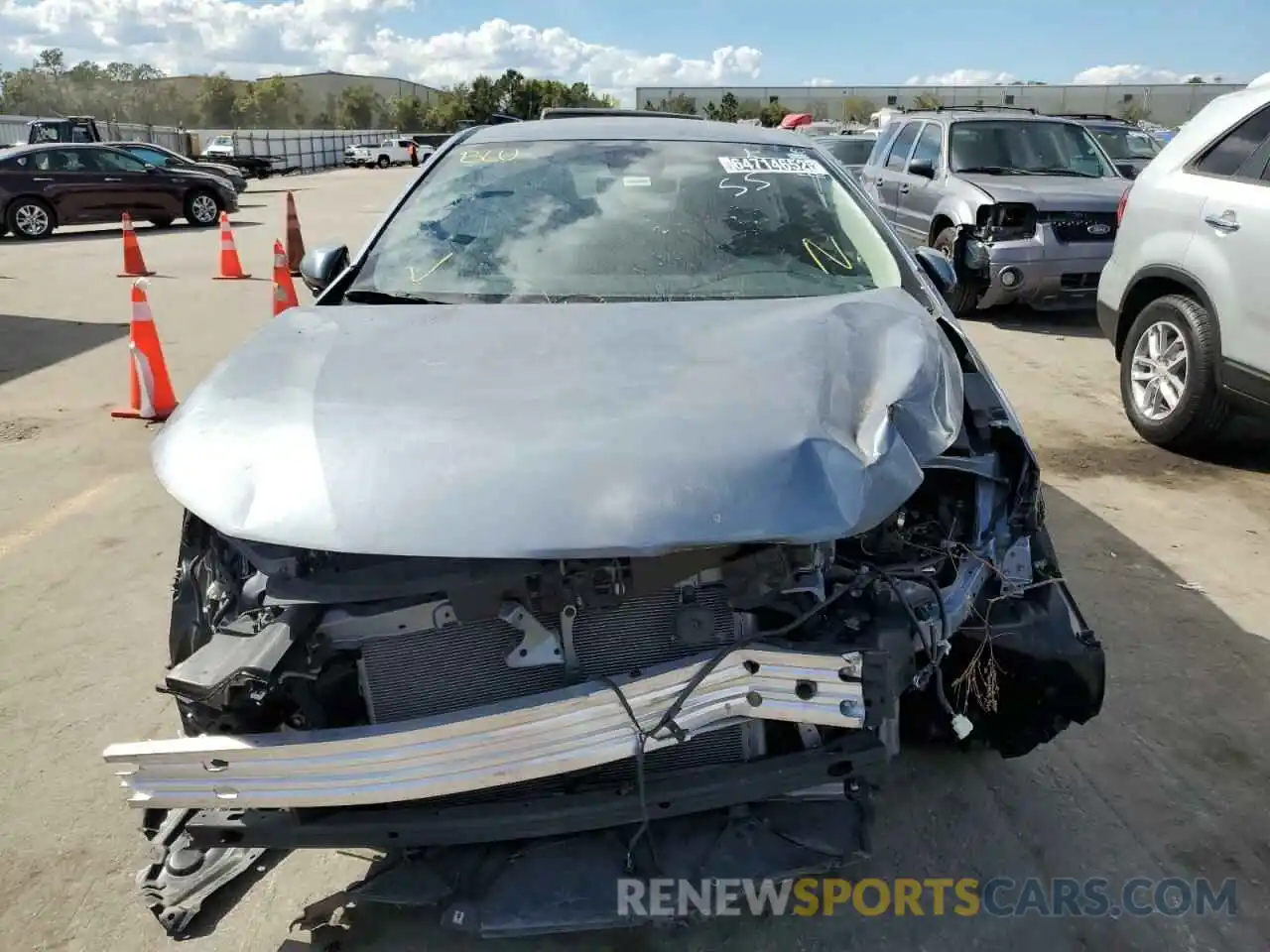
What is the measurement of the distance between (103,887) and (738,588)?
76.3 inches

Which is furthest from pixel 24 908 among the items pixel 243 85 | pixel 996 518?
pixel 243 85

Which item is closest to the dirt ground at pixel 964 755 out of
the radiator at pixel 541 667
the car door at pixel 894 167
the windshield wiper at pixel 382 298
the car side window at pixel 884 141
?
the radiator at pixel 541 667

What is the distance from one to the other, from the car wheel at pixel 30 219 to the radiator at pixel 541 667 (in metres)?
18.3

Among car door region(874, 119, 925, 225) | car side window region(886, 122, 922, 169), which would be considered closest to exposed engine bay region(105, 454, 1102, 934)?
car door region(874, 119, 925, 225)

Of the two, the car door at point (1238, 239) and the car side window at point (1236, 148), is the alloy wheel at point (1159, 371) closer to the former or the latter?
the car door at point (1238, 239)

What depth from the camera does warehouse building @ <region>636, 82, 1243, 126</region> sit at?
63.8m

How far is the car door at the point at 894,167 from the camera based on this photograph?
10922 mm

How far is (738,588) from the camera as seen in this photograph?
2.07m

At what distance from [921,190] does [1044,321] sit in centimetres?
190

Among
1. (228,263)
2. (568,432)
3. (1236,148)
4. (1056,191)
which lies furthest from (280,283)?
(568,432)

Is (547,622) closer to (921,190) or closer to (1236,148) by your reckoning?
(1236,148)

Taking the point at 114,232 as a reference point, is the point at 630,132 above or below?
above

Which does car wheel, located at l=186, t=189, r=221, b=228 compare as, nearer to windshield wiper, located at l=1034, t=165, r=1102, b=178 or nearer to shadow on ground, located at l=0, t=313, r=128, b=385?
shadow on ground, located at l=0, t=313, r=128, b=385

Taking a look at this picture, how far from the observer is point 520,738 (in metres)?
1.98
